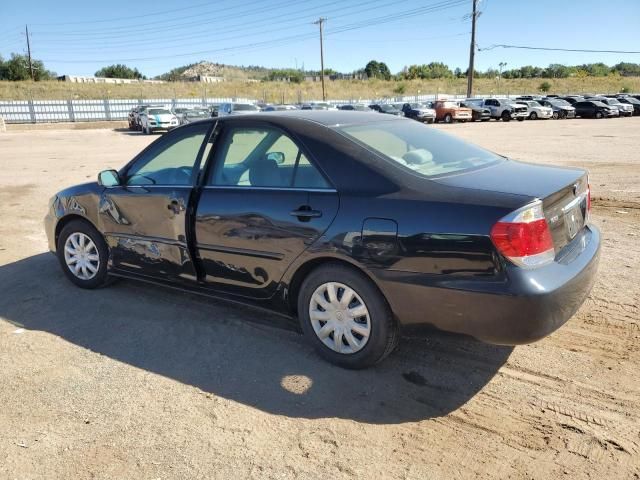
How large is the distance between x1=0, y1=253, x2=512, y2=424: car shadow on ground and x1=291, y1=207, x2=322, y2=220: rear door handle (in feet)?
3.26

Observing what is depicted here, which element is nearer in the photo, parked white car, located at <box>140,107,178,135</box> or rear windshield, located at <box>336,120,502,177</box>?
rear windshield, located at <box>336,120,502,177</box>

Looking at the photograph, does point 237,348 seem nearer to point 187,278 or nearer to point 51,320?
point 187,278

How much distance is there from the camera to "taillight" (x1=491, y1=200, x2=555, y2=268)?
2865 mm

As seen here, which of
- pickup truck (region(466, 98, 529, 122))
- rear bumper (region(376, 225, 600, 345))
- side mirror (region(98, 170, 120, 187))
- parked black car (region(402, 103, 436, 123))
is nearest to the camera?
rear bumper (region(376, 225, 600, 345))

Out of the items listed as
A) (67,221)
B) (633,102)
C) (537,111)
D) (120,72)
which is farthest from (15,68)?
(67,221)

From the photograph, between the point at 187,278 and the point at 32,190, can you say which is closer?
the point at 187,278

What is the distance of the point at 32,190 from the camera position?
11195 millimetres

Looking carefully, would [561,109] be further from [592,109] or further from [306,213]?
[306,213]

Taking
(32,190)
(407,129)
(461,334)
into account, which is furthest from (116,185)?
(32,190)

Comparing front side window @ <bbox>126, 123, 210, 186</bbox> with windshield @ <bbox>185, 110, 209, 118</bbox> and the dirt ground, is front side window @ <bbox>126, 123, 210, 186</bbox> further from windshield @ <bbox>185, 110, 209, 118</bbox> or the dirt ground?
windshield @ <bbox>185, 110, 209, 118</bbox>

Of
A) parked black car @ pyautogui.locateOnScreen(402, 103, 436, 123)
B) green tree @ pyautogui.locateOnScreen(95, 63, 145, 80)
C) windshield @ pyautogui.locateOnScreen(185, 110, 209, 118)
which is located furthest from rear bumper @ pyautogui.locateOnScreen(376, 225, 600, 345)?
green tree @ pyautogui.locateOnScreen(95, 63, 145, 80)

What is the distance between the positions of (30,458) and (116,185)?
256 cm

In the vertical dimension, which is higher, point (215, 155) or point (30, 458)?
point (215, 155)

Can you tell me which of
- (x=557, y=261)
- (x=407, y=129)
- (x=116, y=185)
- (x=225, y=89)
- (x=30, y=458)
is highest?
(x=225, y=89)
